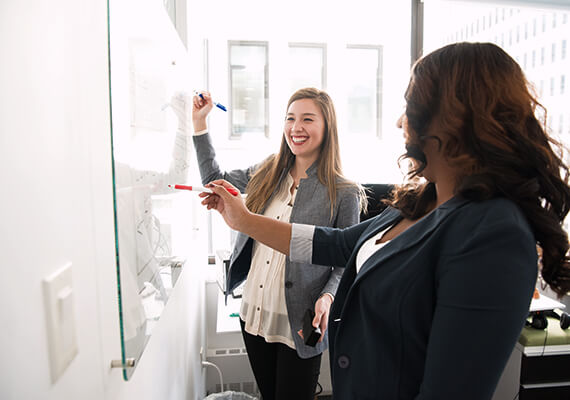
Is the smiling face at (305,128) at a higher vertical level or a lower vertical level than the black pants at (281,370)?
higher

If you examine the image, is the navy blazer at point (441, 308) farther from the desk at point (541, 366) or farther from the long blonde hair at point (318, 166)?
the desk at point (541, 366)

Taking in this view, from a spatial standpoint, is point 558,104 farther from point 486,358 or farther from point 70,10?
point 70,10

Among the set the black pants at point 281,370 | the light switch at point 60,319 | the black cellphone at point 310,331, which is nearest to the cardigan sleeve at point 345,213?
the black cellphone at point 310,331

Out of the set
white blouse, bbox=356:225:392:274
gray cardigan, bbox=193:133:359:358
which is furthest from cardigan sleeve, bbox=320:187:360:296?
white blouse, bbox=356:225:392:274

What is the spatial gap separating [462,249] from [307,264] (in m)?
0.84

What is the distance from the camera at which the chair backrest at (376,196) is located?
191 centimetres

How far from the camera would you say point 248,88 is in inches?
Result: 98.7

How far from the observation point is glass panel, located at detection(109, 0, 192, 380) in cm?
56

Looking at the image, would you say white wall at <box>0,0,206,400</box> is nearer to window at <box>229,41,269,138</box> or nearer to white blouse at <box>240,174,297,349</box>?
white blouse at <box>240,174,297,349</box>

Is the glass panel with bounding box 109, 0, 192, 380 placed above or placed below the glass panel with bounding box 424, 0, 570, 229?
below

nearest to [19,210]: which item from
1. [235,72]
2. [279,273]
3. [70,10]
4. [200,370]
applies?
[70,10]

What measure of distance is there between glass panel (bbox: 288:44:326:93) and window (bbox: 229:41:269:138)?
18 centimetres

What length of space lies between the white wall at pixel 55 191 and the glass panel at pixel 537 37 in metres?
2.58

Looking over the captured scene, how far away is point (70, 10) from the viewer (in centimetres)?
44
